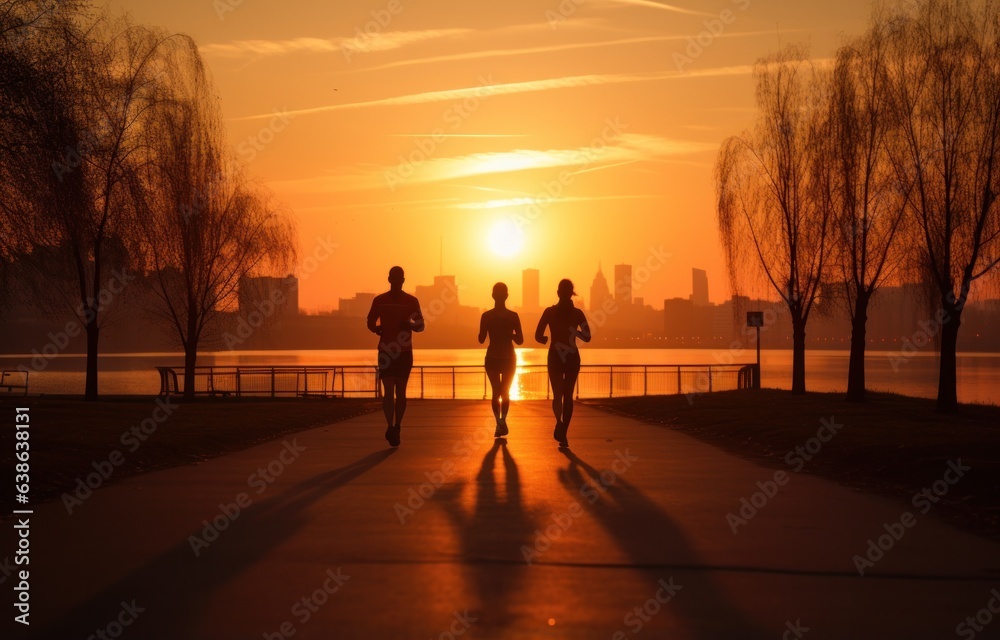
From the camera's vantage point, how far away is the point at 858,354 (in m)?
27.2

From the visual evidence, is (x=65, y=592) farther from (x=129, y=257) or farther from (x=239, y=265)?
(x=239, y=265)

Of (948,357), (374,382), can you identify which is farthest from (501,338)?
(374,382)

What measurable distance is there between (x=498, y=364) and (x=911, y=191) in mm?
13722

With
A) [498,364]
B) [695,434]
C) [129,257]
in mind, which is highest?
[129,257]

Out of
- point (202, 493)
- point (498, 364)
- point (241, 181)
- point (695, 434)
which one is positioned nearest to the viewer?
point (202, 493)

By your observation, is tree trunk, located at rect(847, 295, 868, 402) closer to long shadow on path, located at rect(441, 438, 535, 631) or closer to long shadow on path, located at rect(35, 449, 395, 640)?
long shadow on path, located at rect(441, 438, 535, 631)

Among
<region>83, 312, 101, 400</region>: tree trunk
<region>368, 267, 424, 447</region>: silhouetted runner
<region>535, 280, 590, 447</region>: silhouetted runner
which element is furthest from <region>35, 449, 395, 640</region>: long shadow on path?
<region>83, 312, 101, 400</region>: tree trunk

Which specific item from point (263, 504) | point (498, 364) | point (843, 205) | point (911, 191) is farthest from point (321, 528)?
point (843, 205)

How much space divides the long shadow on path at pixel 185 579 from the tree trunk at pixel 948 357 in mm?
18361

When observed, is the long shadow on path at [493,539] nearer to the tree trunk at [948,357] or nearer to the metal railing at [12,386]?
A: the tree trunk at [948,357]

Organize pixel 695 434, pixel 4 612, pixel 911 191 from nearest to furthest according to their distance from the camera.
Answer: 1. pixel 4 612
2. pixel 695 434
3. pixel 911 191

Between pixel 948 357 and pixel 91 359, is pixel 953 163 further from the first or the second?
pixel 91 359

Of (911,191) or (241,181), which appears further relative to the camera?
(241,181)

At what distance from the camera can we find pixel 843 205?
2673 cm
